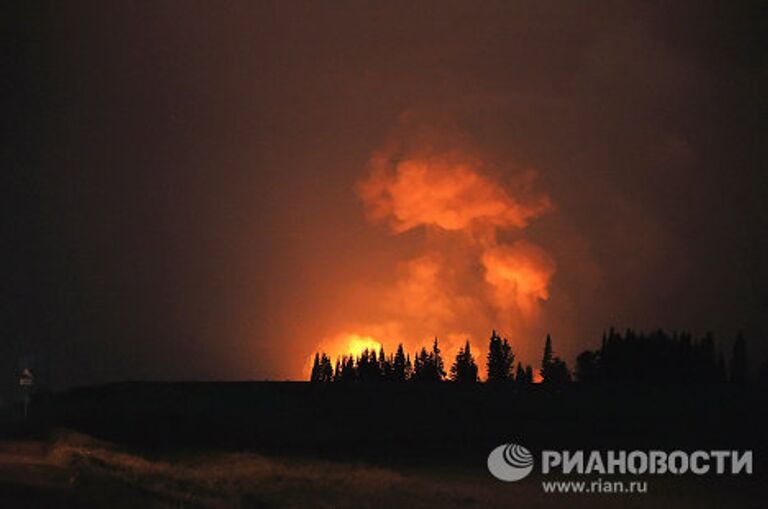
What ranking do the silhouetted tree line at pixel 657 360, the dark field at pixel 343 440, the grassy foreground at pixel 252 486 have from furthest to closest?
the silhouetted tree line at pixel 657 360
the dark field at pixel 343 440
the grassy foreground at pixel 252 486

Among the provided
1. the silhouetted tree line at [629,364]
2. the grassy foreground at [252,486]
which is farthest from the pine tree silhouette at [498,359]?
the grassy foreground at [252,486]

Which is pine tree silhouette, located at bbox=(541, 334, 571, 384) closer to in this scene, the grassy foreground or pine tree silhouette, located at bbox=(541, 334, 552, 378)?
pine tree silhouette, located at bbox=(541, 334, 552, 378)

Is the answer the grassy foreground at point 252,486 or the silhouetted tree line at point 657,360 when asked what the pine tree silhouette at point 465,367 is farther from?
the grassy foreground at point 252,486

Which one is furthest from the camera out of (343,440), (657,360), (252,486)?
(657,360)

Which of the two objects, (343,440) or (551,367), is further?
(551,367)

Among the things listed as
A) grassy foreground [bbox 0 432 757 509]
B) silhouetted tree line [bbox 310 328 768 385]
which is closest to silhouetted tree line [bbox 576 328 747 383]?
silhouetted tree line [bbox 310 328 768 385]

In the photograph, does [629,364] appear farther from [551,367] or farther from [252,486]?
[252,486]

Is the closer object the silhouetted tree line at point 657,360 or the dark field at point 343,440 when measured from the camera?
the dark field at point 343,440

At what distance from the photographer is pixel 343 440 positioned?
220 feet

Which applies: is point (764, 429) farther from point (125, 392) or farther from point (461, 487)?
point (125, 392)

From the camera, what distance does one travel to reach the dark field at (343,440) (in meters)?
36.9

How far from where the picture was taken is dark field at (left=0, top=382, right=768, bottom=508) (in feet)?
121

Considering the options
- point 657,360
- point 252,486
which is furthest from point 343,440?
point 657,360

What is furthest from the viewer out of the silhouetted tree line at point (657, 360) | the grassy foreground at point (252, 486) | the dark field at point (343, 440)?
the silhouetted tree line at point (657, 360)
